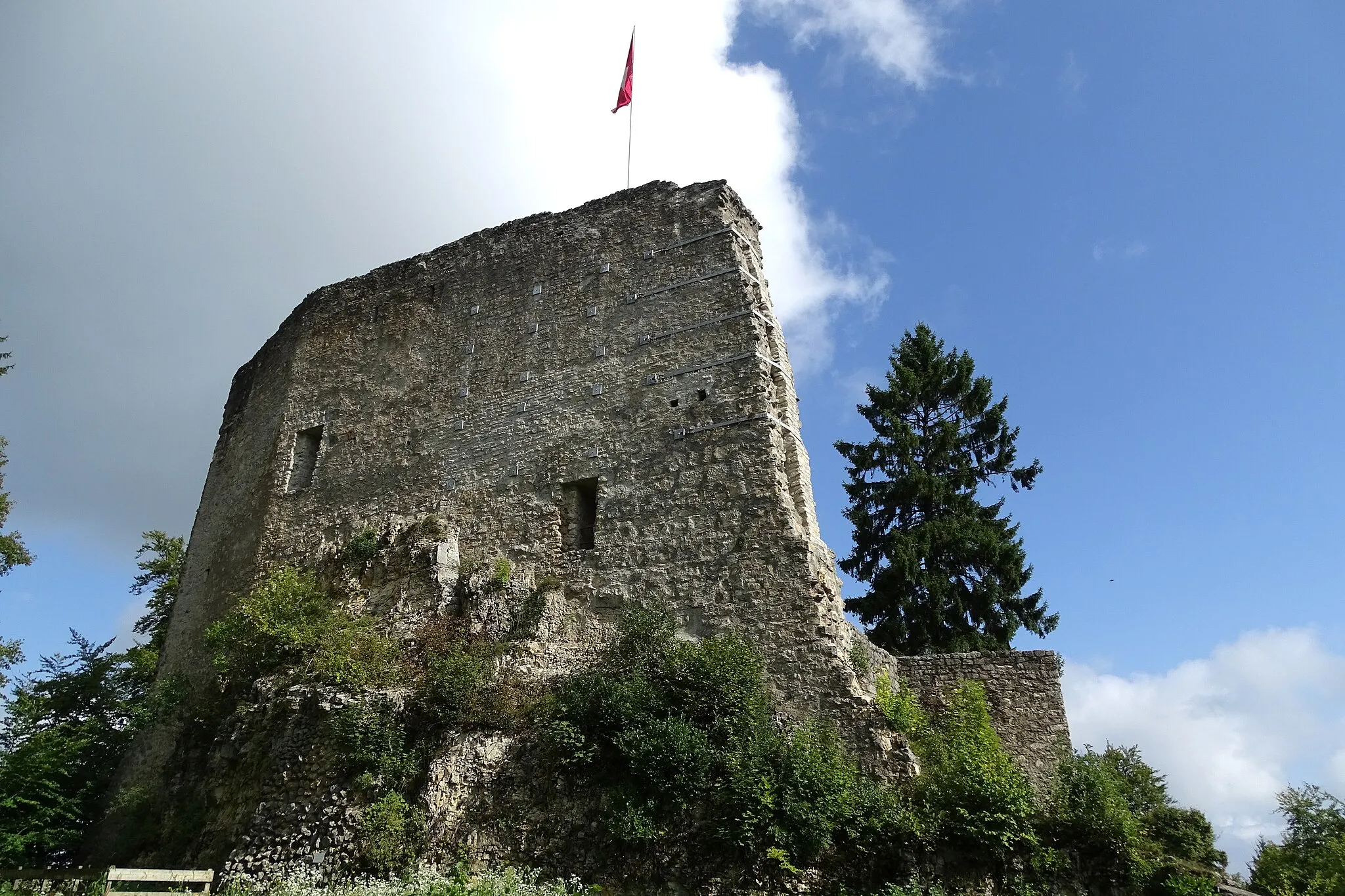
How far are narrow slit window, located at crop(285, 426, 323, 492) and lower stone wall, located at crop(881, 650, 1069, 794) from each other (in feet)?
34.3

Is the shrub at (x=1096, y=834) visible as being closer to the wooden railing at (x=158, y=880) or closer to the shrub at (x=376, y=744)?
the shrub at (x=376, y=744)

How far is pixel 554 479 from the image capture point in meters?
13.0

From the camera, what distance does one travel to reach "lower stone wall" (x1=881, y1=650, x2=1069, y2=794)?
39.5ft

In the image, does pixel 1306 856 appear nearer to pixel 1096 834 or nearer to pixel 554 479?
pixel 1096 834

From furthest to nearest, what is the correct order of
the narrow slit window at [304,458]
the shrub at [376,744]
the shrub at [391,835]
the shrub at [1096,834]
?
the narrow slit window at [304,458], the shrub at [376,744], the shrub at [391,835], the shrub at [1096,834]

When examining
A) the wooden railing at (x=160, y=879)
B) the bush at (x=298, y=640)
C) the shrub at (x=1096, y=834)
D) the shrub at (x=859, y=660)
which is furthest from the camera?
the bush at (x=298, y=640)

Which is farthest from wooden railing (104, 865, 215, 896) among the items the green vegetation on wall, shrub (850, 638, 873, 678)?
shrub (850, 638, 873, 678)

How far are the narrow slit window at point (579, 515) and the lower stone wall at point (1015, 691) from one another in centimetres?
430

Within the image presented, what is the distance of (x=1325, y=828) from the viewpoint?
9.72m

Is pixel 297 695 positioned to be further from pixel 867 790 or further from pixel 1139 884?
pixel 1139 884

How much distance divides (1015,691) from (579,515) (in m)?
6.48

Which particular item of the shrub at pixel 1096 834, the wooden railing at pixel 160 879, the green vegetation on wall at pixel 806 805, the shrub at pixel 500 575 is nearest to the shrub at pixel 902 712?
the green vegetation on wall at pixel 806 805

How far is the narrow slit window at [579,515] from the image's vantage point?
12.4 m

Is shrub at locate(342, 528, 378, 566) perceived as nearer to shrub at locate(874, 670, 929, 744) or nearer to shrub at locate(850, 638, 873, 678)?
shrub at locate(850, 638, 873, 678)
